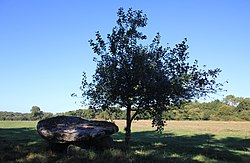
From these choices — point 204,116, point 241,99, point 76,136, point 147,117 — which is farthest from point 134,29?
point 241,99

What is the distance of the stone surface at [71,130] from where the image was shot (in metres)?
15.9

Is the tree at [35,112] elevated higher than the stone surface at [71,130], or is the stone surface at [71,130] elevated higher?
the tree at [35,112]

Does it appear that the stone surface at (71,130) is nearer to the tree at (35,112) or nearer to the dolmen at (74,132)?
the dolmen at (74,132)

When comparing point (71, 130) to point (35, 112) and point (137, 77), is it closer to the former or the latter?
point (137, 77)

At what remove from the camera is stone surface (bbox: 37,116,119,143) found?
15931 millimetres

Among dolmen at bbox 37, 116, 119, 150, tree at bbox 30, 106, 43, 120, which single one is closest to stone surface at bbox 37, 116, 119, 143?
dolmen at bbox 37, 116, 119, 150

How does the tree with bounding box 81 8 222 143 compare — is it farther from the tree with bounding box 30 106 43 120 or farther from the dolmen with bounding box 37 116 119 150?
the tree with bounding box 30 106 43 120

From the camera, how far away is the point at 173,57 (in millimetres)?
18344

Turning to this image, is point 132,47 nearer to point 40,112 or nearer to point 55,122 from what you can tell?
point 55,122

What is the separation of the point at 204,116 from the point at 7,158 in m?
83.1

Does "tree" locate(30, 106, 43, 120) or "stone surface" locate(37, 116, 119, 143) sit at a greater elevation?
"tree" locate(30, 106, 43, 120)

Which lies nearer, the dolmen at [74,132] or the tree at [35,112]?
the dolmen at [74,132]

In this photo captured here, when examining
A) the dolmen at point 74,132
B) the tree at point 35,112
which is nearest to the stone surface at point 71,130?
the dolmen at point 74,132

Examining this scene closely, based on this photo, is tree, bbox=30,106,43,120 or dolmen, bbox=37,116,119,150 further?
tree, bbox=30,106,43,120
